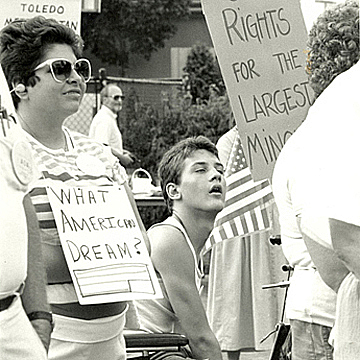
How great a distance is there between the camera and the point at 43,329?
2.28 m

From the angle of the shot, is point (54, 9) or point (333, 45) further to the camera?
point (54, 9)

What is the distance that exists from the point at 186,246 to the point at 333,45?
1099mm

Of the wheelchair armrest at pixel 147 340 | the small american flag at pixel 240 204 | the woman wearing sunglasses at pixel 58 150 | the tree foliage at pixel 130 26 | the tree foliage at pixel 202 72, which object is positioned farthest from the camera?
the tree foliage at pixel 130 26

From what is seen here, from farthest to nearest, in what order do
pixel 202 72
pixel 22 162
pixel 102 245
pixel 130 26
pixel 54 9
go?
pixel 130 26, pixel 202 72, pixel 54 9, pixel 102 245, pixel 22 162

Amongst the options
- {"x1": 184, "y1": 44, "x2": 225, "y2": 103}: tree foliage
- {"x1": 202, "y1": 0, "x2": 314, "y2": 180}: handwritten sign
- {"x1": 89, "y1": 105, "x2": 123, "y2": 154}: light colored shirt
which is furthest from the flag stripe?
{"x1": 184, "y1": 44, "x2": 225, "y2": 103}: tree foliage

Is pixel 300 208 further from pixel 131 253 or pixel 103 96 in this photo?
pixel 103 96

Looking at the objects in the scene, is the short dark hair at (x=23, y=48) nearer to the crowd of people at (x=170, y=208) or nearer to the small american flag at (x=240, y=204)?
the crowd of people at (x=170, y=208)

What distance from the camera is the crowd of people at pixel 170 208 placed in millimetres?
2242

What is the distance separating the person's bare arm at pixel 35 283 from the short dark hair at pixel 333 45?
124 cm

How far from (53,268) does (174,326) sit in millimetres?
978

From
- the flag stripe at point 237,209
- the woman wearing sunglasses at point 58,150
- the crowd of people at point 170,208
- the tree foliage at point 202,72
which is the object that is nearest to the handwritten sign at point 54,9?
the flag stripe at point 237,209

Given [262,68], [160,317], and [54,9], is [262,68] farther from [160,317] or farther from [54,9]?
[54,9]

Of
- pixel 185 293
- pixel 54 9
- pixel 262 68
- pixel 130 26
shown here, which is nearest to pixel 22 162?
pixel 185 293

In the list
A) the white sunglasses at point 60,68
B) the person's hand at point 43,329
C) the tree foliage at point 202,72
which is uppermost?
the tree foliage at point 202,72
